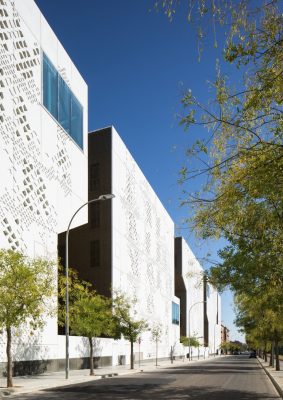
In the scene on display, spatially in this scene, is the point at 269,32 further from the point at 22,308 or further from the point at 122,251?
the point at 122,251

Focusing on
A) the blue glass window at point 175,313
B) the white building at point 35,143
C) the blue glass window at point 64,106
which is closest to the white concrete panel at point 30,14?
the white building at point 35,143

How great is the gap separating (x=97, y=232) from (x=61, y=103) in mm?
19513

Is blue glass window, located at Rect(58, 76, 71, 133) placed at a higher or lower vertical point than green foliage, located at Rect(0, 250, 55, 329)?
higher

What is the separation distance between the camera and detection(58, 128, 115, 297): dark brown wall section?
194ft

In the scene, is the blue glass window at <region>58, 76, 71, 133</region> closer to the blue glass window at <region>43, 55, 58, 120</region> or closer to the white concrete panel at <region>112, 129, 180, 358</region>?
the blue glass window at <region>43, 55, 58, 120</region>

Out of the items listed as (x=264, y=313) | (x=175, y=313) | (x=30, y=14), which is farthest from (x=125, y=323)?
(x=175, y=313)

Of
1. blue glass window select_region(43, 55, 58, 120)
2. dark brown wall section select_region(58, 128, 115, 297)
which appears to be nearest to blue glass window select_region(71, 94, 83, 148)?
blue glass window select_region(43, 55, 58, 120)

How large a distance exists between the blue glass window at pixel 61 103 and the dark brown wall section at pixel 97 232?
12.4 metres

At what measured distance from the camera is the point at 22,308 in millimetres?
24703

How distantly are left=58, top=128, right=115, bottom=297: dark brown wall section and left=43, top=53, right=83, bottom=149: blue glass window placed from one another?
12.4 m

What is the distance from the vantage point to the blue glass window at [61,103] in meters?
41.3

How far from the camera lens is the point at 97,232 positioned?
6084 centimetres

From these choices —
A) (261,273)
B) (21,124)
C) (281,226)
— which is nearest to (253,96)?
(281,226)

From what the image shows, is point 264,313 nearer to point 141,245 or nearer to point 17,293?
point 17,293
